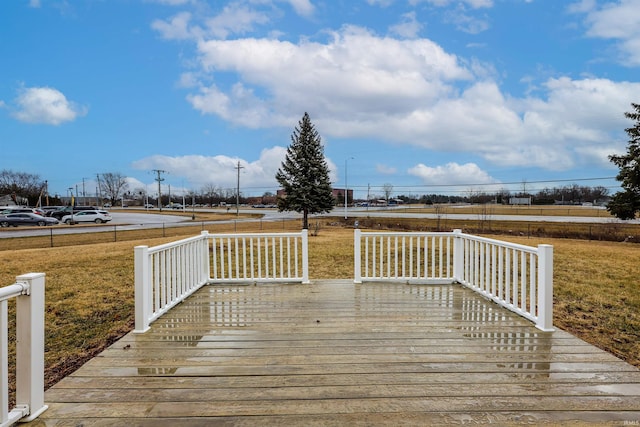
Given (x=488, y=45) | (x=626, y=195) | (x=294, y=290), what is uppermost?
(x=488, y=45)

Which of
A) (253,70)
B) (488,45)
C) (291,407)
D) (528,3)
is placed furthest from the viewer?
(253,70)

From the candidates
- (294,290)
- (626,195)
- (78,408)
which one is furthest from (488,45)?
(626,195)

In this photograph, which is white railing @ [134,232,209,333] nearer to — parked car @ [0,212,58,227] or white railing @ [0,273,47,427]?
white railing @ [0,273,47,427]

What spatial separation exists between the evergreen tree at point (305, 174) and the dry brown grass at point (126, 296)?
999 cm

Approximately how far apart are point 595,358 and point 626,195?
2004 centimetres

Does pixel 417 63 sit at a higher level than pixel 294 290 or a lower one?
higher

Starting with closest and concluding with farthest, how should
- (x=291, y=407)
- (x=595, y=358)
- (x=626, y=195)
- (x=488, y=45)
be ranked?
(x=291, y=407), (x=595, y=358), (x=488, y=45), (x=626, y=195)

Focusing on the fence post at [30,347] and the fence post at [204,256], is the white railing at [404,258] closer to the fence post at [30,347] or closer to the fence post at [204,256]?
the fence post at [204,256]

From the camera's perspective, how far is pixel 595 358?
2.61 metres

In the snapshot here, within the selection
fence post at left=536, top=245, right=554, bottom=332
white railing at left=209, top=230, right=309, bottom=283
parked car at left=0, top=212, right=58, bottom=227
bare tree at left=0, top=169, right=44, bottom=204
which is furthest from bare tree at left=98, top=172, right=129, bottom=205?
fence post at left=536, top=245, right=554, bottom=332

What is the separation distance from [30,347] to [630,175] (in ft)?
73.5

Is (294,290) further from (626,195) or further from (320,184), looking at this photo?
(626,195)

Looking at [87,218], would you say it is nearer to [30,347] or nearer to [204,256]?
[204,256]

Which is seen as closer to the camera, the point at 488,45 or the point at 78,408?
the point at 78,408
